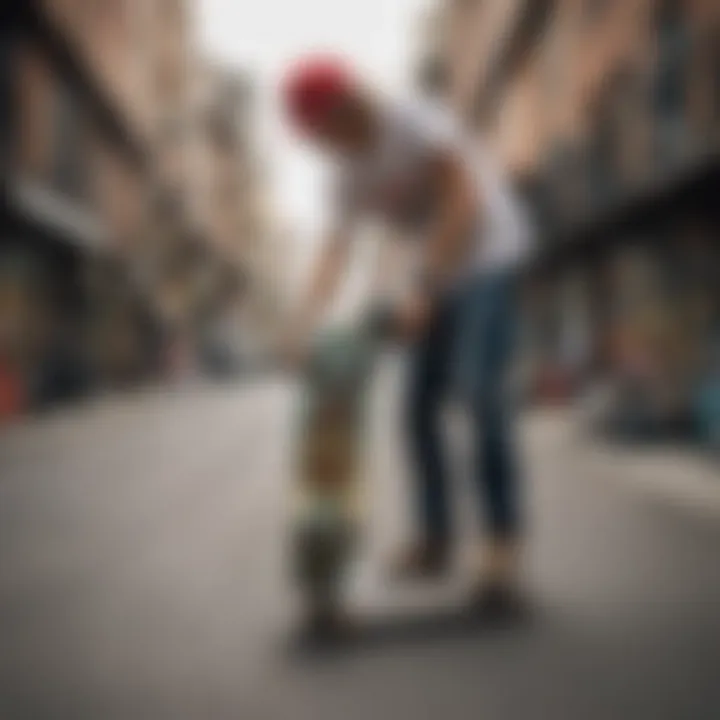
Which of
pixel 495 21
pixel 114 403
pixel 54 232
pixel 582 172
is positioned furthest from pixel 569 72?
pixel 114 403

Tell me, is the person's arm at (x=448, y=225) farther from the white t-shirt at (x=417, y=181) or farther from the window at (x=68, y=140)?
the window at (x=68, y=140)

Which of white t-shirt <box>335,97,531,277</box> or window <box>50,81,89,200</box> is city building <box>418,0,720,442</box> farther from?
window <box>50,81,89,200</box>

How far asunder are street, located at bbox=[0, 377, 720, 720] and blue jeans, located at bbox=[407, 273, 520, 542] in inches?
1.0

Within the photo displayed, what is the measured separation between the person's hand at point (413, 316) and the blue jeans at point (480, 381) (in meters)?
0.03

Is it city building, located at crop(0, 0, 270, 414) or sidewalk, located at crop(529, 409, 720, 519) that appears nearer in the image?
sidewalk, located at crop(529, 409, 720, 519)

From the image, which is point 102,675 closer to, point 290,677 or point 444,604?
point 290,677

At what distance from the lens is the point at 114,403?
1277 millimetres

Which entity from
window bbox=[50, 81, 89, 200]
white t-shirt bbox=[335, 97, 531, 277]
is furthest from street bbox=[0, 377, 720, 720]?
window bbox=[50, 81, 89, 200]

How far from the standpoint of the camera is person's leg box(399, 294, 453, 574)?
841 mm

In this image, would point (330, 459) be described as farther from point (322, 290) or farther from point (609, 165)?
point (609, 165)

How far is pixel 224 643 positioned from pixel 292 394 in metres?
0.18

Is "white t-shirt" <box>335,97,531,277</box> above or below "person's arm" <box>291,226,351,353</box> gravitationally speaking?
above

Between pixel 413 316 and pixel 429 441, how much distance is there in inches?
7.0

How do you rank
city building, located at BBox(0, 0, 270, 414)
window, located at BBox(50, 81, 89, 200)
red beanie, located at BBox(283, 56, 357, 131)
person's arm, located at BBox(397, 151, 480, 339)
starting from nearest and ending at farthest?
red beanie, located at BBox(283, 56, 357, 131), person's arm, located at BBox(397, 151, 480, 339), city building, located at BBox(0, 0, 270, 414), window, located at BBox(50, 81, 89, 200)
